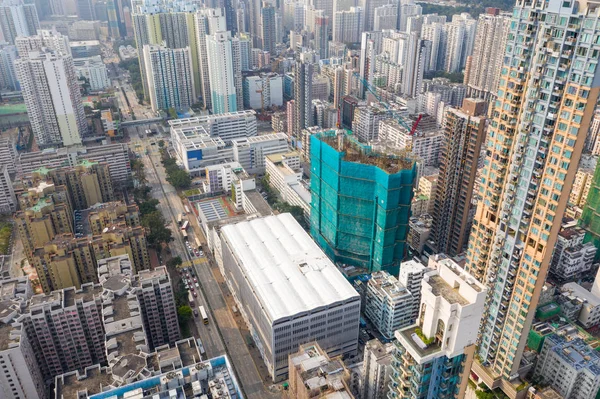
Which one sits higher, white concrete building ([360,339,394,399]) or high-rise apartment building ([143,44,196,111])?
A: high-rise apartment building ([143,44,196,111])

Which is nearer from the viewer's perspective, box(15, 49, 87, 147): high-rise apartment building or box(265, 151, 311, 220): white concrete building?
box(265, 151, 311, 220): white concrete building

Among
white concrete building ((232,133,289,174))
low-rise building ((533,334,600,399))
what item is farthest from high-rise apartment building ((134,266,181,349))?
white concrete building ((232,133,289,174))

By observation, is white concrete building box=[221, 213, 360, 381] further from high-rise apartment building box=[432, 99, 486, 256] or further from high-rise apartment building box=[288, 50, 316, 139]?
high-rise apartment building box=[288, 50, 316, 139]

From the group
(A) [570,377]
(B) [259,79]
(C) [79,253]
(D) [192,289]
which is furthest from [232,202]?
(B) [259,79]

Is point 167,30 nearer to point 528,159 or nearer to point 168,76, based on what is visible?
point 168,76

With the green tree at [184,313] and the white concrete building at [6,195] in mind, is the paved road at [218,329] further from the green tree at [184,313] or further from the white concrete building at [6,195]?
the white concrete building at [6,195]

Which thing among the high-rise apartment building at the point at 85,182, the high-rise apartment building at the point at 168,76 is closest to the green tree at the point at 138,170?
the high-rise apartment building at the point at 85,182

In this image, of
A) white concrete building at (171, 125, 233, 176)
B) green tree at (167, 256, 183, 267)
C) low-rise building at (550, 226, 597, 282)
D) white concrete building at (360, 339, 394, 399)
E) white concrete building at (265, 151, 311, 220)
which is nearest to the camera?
white concrete building at (360, 339, 394, 399)
